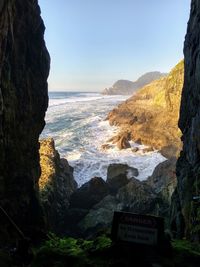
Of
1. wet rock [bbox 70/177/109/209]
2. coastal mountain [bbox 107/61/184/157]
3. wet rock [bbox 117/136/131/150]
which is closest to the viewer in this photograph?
wet rock [bbox 70/177/109/209]

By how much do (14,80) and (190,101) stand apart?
31.2 ft

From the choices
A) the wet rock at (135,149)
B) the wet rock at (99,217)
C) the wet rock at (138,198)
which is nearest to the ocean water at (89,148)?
the wet rock at (135,149)

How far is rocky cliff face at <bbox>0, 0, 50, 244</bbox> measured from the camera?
880 inches

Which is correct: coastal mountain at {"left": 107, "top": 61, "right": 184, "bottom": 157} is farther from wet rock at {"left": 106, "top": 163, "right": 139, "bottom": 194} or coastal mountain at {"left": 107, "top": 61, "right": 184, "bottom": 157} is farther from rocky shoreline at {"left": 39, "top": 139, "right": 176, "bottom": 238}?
rocky shoreline at {"left": 39, "top": 139, "right": 176, "bottom": 238}

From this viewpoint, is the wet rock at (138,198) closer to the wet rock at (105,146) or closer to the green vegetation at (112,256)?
the green vegetation at (112,256)

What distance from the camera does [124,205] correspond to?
34.6 meters

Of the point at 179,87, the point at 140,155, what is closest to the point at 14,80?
the point at 140,155

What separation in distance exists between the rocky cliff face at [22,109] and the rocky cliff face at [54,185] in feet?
16.1

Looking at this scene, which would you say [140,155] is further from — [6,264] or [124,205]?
[6,264]

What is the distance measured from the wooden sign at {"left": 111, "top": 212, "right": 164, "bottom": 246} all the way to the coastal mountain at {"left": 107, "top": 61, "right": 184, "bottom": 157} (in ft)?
164

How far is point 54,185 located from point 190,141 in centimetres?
1796

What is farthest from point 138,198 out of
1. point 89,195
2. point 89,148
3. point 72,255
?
point 89,148

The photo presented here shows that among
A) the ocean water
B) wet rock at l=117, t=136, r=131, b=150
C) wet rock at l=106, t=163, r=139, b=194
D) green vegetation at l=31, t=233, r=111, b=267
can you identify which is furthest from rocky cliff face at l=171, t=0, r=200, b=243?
wet rock at l=117, t=136, r=131, b=150

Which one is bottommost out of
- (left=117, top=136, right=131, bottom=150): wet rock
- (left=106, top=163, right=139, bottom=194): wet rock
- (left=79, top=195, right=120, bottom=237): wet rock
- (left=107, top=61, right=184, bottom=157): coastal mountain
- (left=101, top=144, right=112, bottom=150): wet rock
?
(left=79, top=195, right=120, bottom=237): wet rock
